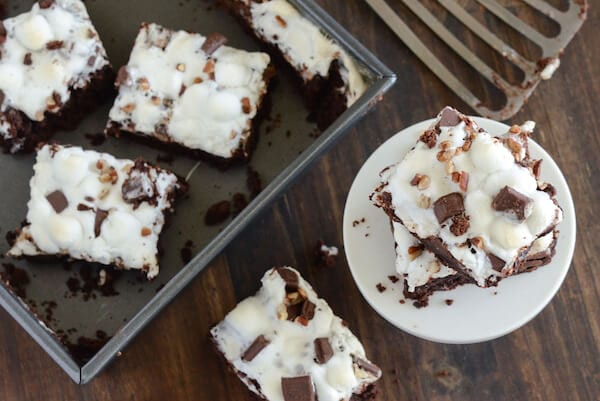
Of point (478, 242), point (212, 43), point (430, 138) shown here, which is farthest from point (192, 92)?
point (478, 242)

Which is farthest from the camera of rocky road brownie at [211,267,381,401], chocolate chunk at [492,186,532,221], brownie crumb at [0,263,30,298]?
brownie crumb at [0,263,30,298]

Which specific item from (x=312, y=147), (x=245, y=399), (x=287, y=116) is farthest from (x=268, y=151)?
(x=245, y=399)

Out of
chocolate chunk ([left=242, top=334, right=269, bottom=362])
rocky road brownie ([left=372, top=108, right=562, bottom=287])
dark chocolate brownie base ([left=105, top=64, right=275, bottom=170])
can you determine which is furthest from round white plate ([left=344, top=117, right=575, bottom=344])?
dark chocolate brownie base ([left=105, top=64, right=275, bottom=170])

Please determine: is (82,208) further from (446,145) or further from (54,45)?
(446,145)

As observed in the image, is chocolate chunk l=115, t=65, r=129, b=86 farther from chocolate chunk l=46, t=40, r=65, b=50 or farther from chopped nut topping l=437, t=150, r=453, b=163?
chopped nut topping l=437, t=150, r=453, b=163

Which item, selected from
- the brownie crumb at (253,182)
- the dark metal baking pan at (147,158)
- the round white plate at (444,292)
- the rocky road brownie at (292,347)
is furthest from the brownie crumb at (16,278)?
the round white plate at (444,292)

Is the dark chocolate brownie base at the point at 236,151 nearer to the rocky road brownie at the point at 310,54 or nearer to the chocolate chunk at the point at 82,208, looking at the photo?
the rocky road brownie at the point at 310,54
